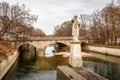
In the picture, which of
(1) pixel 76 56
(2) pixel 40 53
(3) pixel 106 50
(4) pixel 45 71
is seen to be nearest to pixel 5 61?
(4) pixel 45 71

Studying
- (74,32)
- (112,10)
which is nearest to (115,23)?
(112,10)

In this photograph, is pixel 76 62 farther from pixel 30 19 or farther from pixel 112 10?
pixel 112 10

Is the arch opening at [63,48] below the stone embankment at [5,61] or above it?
below

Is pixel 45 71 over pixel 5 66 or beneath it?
beneath

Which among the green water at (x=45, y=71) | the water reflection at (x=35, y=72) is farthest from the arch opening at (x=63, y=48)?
the green water at (x=45, y=71)

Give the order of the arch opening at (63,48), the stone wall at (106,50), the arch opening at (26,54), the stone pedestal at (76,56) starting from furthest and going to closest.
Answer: the arch opening at (63,48), the arch opening at (26,54), the stone wall at (106,50), the stone pedestal at (76,56)

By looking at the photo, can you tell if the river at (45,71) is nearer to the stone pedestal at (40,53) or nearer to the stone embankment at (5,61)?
the stone embankment at (5,61)

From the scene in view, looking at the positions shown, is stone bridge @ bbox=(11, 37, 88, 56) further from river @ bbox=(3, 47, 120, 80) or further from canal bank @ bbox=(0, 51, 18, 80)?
canal bank @ bbox=(0, 51, 18, 80)

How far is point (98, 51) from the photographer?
4775 cm

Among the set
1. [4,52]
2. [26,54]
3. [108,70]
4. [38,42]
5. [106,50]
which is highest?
[38,42]

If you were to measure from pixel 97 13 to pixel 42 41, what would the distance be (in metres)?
15.8

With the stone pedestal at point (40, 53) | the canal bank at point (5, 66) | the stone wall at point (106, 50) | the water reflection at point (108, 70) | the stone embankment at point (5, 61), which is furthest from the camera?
the stone pedestal at point (40, 53)

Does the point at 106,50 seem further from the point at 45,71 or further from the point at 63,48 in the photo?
the point at 63,48

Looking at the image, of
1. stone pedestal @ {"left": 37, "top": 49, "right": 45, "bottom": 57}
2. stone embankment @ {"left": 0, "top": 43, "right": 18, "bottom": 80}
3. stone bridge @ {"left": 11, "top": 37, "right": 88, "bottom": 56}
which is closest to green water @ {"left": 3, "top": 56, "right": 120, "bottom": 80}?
stone embankment @ {"left": 0, "top": 43, "right": 18, "bottom": 80}
